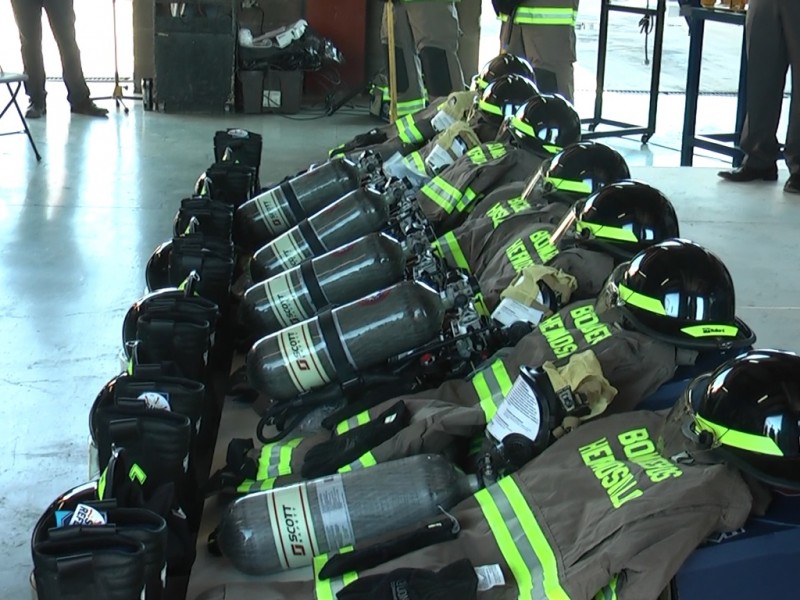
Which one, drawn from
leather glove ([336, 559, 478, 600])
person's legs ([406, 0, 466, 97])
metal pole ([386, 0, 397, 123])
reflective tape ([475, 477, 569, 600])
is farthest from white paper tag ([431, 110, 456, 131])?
leather glove ([336, 559, 478, 600])

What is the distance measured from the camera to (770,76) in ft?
18.2

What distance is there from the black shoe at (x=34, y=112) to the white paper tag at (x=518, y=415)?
590 cm

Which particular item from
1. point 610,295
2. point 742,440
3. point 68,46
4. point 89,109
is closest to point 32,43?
point 68,46

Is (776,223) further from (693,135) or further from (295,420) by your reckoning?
(295,420)

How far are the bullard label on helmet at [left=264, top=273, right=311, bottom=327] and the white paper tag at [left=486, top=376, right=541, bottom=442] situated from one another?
1007 millimetres

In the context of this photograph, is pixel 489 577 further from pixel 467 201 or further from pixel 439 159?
pixel 439 159

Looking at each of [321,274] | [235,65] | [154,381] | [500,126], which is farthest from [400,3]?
[154,381]

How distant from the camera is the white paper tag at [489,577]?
1.88 meters

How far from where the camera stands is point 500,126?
13.8ft

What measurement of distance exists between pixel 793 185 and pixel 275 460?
156 inches

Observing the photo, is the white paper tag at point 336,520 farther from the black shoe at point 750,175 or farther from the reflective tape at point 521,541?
the black shoe at point 750,175

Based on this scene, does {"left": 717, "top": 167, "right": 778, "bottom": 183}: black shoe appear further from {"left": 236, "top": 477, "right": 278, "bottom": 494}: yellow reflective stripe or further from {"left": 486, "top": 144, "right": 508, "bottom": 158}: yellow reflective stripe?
{"left": 236, "top": 477, "right": 278, "bottom": 494}: yellow reflective stripe

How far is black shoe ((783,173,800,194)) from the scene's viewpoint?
5551mm

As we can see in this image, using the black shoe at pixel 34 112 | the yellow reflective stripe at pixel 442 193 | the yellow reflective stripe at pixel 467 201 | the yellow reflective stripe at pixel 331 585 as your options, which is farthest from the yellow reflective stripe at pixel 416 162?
the black shoe at pixel 34 112
